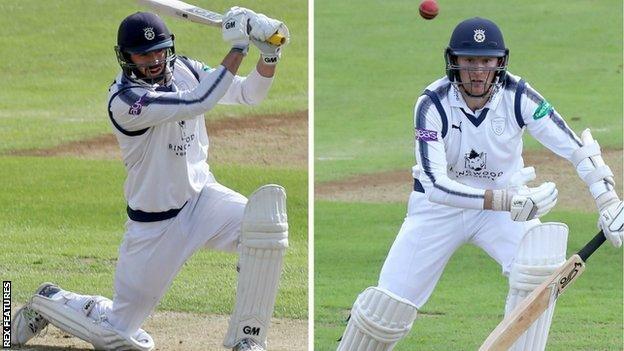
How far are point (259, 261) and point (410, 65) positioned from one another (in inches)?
422

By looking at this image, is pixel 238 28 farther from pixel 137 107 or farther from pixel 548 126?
pixel 548 126

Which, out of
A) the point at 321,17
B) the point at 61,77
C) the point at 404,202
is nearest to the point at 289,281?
the point at 404,202

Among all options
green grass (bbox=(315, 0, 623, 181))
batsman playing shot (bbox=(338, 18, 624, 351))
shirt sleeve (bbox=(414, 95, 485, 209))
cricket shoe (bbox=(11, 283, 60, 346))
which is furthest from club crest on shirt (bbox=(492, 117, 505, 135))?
green grass (bbox=(315, 0, 623, 181))

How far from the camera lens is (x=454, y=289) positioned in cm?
1038

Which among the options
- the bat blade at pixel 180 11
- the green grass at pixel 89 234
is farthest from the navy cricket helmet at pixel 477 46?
the green grass at pixel 89 234

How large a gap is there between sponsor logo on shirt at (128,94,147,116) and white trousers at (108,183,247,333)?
1.92ft

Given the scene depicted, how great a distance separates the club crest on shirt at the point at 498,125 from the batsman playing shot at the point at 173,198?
102 cm

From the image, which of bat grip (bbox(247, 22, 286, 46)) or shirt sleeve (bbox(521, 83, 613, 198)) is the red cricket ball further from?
shirt sleeve (bbox(521, 83, 613, 198))

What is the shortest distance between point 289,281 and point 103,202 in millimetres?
2736

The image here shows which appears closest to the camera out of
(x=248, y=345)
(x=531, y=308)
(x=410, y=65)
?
(x=531, y=308)

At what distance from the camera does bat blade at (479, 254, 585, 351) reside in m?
6.66

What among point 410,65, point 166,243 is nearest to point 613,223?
point 166,243

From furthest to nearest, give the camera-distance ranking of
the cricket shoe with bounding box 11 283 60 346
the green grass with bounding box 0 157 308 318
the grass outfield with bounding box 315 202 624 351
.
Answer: the green grass with bounding box 0 157 308 318
the grass outfield with bounding box 315 202 624 351
the cricket shoe with bounding box 11 283 60 346

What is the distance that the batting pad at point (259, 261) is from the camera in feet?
23.5
